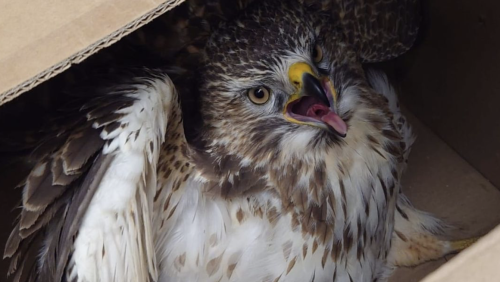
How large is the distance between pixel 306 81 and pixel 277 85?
0.25 ft

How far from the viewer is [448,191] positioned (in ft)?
6.25

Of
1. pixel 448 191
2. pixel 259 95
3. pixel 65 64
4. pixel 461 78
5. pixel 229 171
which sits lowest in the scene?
pixel 448 191

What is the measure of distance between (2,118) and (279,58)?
0.72m

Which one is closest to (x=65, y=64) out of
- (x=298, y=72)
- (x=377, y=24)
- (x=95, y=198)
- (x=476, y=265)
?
(x=95, y=198)

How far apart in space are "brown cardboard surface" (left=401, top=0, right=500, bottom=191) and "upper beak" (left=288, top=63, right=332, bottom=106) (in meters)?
0.68

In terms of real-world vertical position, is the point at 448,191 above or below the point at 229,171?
below

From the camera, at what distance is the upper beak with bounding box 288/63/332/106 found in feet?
4.04

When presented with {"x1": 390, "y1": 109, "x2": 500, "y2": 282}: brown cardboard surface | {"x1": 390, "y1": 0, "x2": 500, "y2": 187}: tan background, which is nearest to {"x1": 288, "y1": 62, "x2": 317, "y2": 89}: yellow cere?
{"x1": 390, "y1": 0, "x2": 500, "y2": 187}: tan background

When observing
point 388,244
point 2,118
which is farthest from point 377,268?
point 2,118

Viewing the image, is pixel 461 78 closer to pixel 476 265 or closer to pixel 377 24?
pixel 377 24

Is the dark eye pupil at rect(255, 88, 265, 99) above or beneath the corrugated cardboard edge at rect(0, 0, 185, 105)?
beneath

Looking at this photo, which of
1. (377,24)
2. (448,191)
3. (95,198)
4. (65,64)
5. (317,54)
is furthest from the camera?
(448,191)

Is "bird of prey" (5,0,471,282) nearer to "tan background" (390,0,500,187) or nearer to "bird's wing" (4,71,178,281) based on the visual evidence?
"bird's wing" (4,71,178,281)

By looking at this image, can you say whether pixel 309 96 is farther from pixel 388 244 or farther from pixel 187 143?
pixel 388 244
